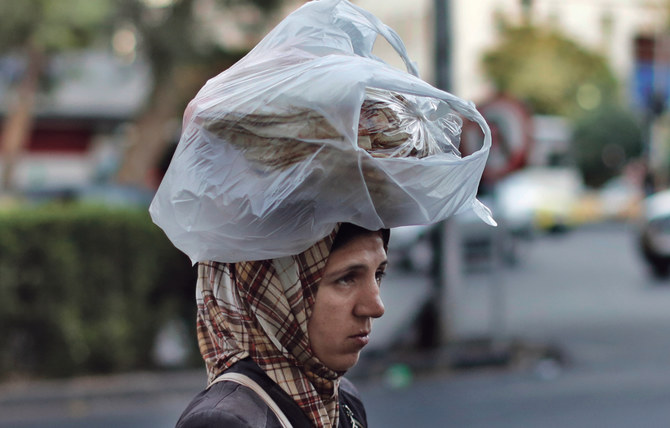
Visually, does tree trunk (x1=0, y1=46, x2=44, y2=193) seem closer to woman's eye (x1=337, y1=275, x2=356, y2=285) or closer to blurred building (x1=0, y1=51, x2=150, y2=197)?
blurred building (x1=0, y1=51, x2=150, y2=197)

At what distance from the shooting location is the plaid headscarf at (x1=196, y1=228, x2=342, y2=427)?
4.70ft

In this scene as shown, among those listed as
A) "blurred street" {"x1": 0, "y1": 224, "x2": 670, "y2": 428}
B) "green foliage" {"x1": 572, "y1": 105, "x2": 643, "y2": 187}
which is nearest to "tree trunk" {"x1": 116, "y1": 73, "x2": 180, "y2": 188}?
"blurred street" {"x1": 0, "y1": 224, "x2": 670, "y2": 428}

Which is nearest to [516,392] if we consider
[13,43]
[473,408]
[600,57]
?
[473,408]

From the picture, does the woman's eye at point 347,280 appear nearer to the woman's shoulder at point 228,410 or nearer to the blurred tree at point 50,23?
the woman's shoulder at point 228,410

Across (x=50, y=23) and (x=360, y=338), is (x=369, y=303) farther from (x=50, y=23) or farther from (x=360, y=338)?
(x=50, y=23)

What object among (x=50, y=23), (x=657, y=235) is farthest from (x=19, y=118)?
(x=657, y=235)

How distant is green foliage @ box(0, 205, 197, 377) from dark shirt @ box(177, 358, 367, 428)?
6085 mm

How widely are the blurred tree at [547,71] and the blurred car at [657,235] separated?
2803cm

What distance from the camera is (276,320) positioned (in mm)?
1427

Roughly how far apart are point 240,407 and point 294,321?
0.16m

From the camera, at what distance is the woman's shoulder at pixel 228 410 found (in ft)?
4.40

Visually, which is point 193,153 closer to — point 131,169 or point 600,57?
point 131,169

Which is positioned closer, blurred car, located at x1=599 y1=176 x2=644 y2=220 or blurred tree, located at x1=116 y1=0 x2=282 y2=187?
blurred tree, located at x1=116 y1=0 x2=282 y2=187

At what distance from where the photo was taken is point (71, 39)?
48.3ft
